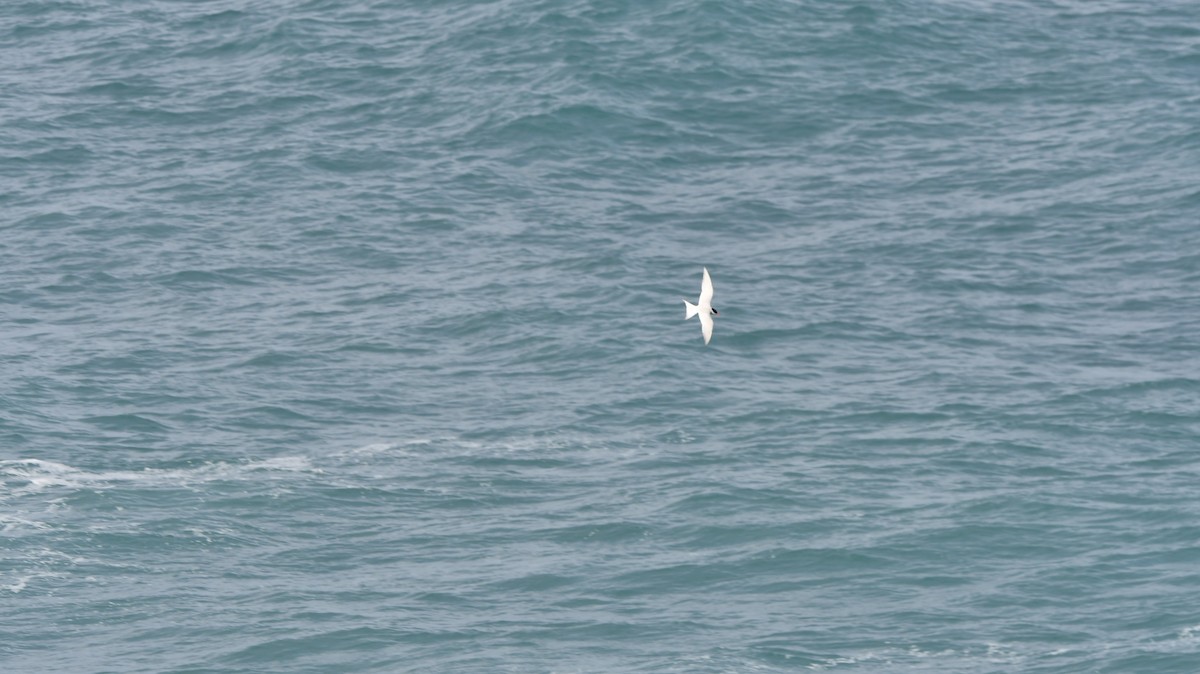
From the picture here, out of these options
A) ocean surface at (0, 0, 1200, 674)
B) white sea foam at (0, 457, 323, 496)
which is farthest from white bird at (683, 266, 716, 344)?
white sea foam at (0, 457, 323, 496)

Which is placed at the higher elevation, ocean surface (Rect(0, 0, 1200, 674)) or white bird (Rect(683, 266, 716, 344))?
white bird (Rect(683, 266, 716, 344))

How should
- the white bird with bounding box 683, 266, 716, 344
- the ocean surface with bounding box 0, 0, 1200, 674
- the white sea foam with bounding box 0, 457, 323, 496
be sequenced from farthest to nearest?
the white sea foam with bounding box 0, 457, 323, 496 → the ocean surface with bounding box 0, 0, 1200, 674 → the white bird with bounding box 683, 266, 716, 344

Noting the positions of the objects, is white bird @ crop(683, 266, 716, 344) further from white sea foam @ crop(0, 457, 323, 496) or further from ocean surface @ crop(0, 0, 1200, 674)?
white sea foam @ crop(0, 457, 323, 496)

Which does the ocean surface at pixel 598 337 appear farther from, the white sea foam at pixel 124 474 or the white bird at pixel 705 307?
the white bird at pixel 705 307

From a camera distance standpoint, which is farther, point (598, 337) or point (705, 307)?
point (598, 337)

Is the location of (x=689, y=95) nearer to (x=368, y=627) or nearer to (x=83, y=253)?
(x=83, y=253)

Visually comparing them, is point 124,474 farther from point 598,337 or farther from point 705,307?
point 705,307

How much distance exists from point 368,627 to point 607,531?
40.1 ft

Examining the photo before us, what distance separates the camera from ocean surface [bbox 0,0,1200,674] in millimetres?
91312

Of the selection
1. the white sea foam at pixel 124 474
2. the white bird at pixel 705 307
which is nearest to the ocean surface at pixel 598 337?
the white sea foam at pixel 124 474

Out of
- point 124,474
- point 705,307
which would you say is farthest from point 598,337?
point 705,307

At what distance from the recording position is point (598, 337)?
112 metres

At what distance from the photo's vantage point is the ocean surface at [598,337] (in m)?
91.3

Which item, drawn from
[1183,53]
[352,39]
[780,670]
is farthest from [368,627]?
[1183,53]
